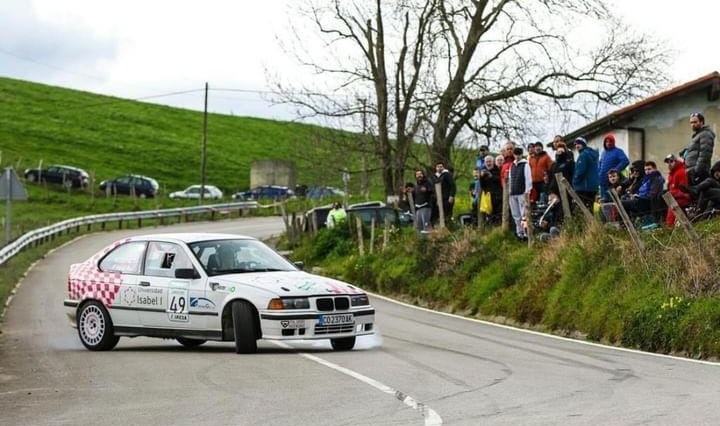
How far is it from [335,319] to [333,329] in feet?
0.39

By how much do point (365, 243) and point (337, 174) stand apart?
7299 mm

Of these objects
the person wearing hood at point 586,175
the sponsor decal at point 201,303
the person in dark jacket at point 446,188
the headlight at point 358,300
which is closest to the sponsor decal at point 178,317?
the sponsor decal at point 201,303

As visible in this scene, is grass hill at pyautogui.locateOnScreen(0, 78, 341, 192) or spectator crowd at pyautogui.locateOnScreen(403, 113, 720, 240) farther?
grass hill at pyautogui.locateOnScreen(0, 78, 341, 192)

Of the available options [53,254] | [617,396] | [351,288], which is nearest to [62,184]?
[53,254]

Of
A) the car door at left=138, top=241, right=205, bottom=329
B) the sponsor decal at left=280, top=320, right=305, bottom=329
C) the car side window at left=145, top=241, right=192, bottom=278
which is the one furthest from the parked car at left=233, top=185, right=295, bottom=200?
the sponsor decal at left=280, top=320, right=305, bottom=329

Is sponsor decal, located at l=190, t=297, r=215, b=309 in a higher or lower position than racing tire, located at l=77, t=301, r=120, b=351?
higher

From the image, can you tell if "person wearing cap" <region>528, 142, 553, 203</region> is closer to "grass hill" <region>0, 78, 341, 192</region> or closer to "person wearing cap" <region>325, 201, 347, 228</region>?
"person wearing cap" <region>325, 201, 347, 228</region>

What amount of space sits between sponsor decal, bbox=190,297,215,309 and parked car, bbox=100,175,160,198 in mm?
55056

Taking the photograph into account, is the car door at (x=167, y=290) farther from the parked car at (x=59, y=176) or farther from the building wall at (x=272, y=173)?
the building wall at (x=272, y=173)

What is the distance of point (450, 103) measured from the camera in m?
39.2

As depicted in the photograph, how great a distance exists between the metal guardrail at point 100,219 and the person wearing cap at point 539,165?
632 inches

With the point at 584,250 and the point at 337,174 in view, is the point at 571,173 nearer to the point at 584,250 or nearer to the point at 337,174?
the point at 584,250

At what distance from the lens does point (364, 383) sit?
12.1m

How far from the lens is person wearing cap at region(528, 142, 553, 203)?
22359mm
